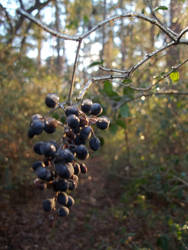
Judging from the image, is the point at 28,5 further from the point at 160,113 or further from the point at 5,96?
the point at 160,113

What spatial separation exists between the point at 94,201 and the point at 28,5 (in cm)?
413

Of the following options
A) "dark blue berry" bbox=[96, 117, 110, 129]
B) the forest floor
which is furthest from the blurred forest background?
"dark blue berry" bbox=[96, 117, 110, 129]

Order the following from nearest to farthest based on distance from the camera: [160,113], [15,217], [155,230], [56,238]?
[155,230] → [56,238] → [15,217] → [160,113]

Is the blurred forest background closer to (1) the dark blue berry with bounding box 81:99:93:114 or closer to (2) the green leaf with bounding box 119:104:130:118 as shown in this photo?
(2) the green leaf with bounding box 119:104:130:118

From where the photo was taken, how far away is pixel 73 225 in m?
3.54

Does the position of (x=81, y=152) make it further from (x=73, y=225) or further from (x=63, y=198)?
(x=73, y=225)

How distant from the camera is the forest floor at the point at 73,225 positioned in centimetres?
296

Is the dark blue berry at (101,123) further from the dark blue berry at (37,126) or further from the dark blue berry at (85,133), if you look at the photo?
the dark blue berry at (37,126)

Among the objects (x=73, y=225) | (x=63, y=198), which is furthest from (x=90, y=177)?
(x=63, y=198)

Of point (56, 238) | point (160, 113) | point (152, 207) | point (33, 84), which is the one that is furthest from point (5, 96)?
point (152, 207)

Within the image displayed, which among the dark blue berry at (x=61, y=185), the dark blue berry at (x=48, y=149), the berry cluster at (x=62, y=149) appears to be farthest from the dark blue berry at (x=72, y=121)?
the dark blue berry at (x=61, y=185)

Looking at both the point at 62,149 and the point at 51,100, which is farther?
the point at 51,100

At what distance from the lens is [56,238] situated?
320 cm

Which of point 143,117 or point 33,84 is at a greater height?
point 33,84
